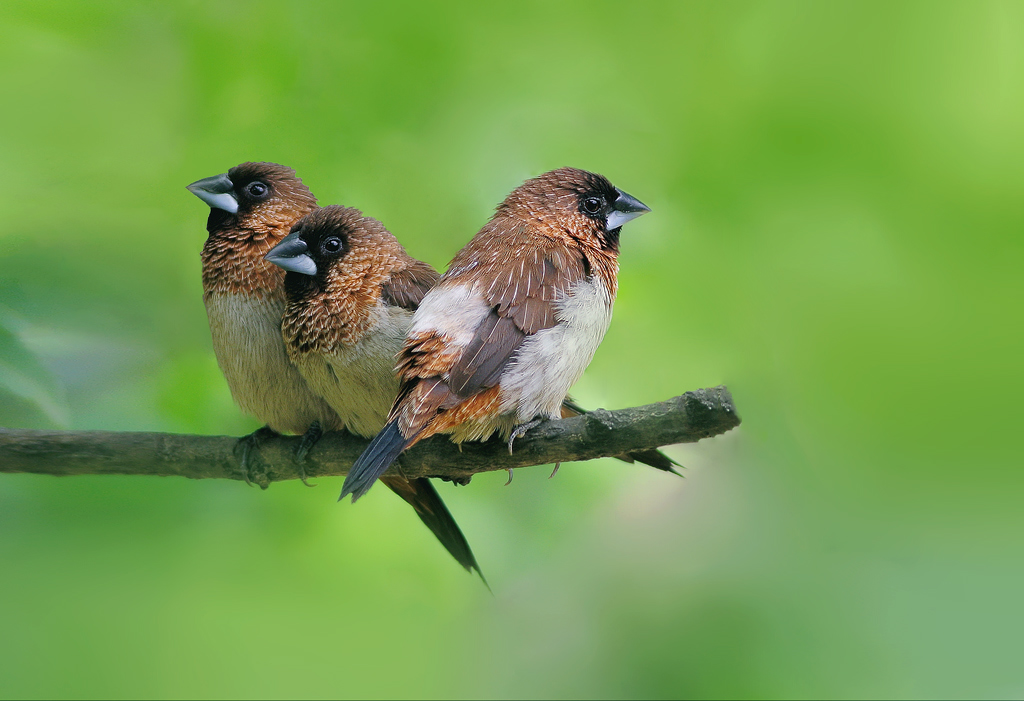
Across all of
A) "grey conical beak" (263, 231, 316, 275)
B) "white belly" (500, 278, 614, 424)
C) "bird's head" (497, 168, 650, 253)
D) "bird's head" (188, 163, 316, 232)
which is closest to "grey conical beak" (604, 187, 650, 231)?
"bird's head" (497, 168, 650, 253)

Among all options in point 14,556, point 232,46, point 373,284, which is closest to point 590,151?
point 373,284

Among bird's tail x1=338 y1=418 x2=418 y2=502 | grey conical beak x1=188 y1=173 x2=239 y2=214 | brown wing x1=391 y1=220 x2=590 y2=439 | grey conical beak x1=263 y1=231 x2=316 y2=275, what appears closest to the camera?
bird's tail x1=338 y1=418 x2=418 y2=502

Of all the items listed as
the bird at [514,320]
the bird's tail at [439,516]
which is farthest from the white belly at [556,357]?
the bird's tail at [439,516]

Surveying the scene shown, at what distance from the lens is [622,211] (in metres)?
1.24

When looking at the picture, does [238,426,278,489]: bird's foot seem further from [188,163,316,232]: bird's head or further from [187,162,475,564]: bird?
[188,163,316,232]: bird's head

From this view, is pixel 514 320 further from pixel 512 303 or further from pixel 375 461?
pixel 375 461

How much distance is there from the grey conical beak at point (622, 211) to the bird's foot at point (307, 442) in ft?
2.09

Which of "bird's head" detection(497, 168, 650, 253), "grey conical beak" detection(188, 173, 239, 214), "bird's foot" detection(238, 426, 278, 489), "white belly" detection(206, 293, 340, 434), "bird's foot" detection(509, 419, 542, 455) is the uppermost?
"bird's head" detection(497, 168, 650, 253)

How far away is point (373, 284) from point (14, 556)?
34.3 inches

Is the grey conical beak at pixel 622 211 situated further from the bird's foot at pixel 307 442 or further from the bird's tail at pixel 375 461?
the bird's foot at pixel 307 442

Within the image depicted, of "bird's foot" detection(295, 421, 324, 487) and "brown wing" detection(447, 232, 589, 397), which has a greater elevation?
"brown wing" detection(447, 232, 589, 397)

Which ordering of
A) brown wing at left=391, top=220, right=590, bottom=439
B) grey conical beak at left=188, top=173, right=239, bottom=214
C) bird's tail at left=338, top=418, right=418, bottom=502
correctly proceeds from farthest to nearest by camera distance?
grey conical beak at left=188, top=173, right=239, bottom=214 → brown wing at left=391, top=220, right=590, bottom=439 → bird's tail at left=338, top=418, right=418, bottom=502

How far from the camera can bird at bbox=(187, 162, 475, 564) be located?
1.39 metres

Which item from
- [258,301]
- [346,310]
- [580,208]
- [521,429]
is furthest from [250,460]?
[580,208]
